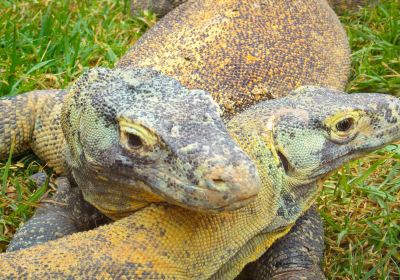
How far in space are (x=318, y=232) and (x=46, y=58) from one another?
256cm

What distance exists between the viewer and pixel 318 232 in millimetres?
3918

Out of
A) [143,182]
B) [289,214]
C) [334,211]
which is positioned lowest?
[334,211]

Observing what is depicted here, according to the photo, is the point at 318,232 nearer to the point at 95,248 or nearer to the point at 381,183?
the point at 381,183

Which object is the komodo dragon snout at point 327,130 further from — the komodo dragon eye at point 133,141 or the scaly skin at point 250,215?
the komodo dragon eye at point 133,141

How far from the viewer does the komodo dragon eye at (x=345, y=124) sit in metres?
3.45

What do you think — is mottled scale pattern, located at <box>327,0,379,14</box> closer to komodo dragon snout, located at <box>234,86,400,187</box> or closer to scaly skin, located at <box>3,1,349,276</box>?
scaly skin, located at <box>3,1,349,276</box>

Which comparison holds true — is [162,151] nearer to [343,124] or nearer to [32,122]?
[343,124]

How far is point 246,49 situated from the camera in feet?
15.2

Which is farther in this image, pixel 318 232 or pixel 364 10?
pixel 364 10

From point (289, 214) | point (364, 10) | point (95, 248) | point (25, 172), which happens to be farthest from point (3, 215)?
point (364, 10)

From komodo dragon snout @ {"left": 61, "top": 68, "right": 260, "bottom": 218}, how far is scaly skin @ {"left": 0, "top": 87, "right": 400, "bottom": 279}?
100mm

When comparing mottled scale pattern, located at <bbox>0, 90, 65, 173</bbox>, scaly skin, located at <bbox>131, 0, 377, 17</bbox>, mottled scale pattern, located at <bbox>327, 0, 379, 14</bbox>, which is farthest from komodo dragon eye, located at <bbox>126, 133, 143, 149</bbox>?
mottled scale pattern, located at <bbox>327, 0, 379, 14</bbox>

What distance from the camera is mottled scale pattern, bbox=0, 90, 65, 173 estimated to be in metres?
4.66

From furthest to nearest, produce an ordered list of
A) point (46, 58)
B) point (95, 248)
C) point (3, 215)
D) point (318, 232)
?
point (46, 58) < point (3, 215) < point (318, 232) < point (95, 248)
